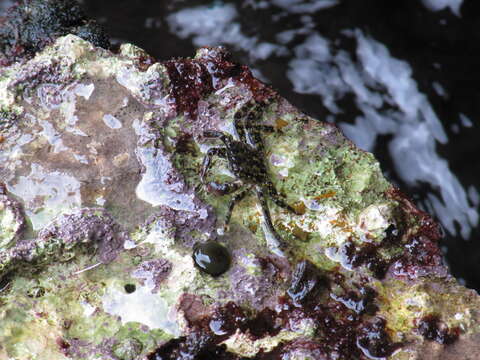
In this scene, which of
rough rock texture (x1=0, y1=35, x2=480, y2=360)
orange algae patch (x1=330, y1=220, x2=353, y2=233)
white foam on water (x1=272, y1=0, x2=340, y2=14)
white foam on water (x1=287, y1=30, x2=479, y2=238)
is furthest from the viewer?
white foam on water (x1=272, y1=0, x2=340, y2=14)

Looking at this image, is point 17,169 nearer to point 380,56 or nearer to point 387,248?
point 387,248

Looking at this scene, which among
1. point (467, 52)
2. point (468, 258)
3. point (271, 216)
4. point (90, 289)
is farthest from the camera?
point (467, 52)

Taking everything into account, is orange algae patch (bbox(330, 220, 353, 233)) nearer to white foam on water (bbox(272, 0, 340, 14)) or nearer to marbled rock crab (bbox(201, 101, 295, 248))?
marbled rock crab (bbox(201, 101, 295, 248))

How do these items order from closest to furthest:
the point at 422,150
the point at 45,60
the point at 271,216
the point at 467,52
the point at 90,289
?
the point at 90,289
the point at 271,216
the point at 45,60
the point at 422,150
the point at 467,52

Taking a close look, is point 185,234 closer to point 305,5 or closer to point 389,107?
point 389,107

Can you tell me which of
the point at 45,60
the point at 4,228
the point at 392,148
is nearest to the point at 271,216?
the point at 4,228

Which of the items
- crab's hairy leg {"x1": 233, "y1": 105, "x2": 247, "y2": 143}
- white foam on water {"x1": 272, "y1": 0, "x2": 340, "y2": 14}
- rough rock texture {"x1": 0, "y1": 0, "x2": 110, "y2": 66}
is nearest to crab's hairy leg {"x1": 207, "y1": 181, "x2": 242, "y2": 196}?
crab's hairy leg {"x1": 233, "y1": 105, "x2": 247, "y2": 143}

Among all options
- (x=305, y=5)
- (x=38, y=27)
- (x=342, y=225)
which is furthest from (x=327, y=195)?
(x=305, y=5)
